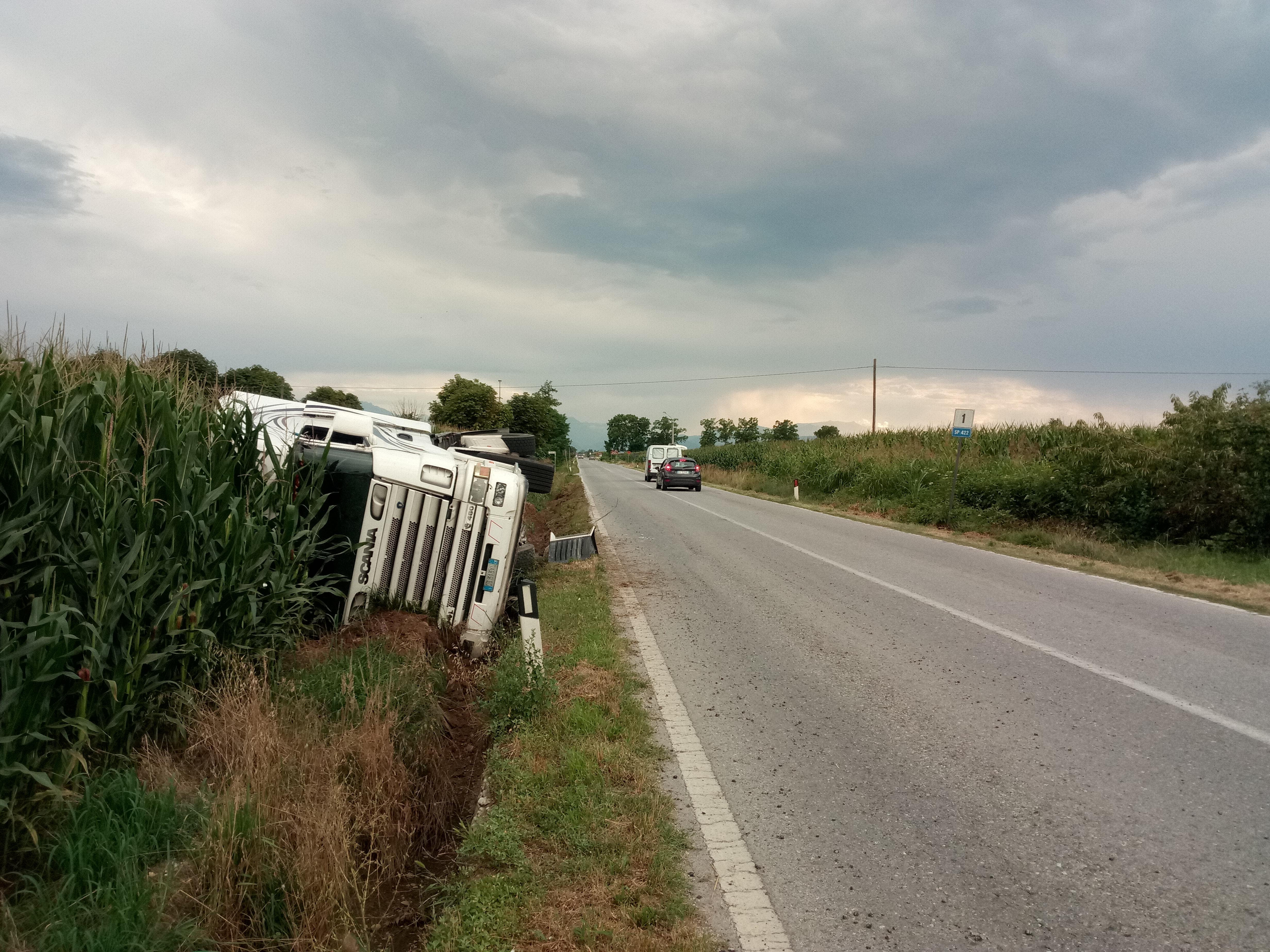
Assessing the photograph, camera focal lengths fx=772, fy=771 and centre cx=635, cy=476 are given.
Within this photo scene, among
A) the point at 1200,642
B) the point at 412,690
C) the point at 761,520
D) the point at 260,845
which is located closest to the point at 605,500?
the point at 761,520

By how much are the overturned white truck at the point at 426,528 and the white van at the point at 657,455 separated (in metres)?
36.5

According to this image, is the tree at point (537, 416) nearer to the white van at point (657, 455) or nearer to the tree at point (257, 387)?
the white van at point (657, 455)

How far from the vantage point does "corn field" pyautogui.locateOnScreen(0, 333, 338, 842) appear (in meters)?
3.14

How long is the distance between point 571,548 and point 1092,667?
302 inches

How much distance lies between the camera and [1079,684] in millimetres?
5949

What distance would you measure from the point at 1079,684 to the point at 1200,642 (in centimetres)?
248

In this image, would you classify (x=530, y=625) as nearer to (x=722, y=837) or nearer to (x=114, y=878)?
(x=722, y=837)

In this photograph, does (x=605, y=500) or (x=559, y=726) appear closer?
(x=559, y=726)

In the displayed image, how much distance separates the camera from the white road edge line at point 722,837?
303 cm

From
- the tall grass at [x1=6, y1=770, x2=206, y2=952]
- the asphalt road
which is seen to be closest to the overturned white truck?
the asphalt road

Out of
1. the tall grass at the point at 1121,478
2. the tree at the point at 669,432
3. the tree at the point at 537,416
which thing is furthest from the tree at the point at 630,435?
the tall grass at the point at 1121,478

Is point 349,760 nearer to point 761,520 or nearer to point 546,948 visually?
point 546,948

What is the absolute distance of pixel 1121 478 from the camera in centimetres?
1748

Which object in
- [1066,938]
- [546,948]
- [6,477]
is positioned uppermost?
[6,477]
